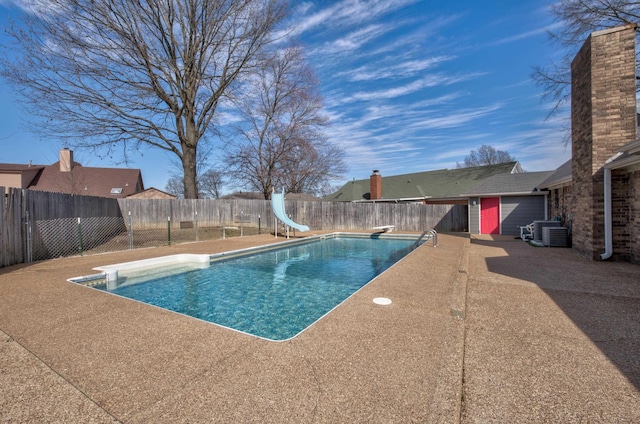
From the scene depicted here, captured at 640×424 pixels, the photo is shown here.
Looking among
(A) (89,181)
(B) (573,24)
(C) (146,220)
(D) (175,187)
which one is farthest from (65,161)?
(B) (573,24)

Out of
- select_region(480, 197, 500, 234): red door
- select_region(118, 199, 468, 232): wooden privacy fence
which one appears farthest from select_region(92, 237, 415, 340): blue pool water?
select_region(118, 199, 468, 232): wooden privacy fence

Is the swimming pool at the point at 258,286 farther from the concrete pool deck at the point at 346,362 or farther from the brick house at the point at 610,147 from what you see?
the brick house at the point at 610,147

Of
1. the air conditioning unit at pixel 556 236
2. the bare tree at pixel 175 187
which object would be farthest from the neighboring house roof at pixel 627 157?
the bare tree at pixel 175 187

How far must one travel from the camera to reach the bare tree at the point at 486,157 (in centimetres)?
3653

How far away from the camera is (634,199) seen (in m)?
6.38

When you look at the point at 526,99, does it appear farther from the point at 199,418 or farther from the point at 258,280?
the point at 199,418

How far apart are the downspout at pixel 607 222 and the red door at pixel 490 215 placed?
842 cm

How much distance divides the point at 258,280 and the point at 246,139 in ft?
63.7

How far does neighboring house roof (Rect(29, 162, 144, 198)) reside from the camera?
86.7 feet

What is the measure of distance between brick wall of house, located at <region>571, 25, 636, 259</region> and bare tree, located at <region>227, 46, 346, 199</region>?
18.2m

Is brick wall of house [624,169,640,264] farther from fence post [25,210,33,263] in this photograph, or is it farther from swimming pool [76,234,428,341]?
fence post [25,210,33,263]

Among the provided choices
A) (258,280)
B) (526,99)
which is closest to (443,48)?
(526,99)

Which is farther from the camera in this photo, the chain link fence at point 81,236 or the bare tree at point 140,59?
the bare tree at point 140,59

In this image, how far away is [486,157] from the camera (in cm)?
3778
